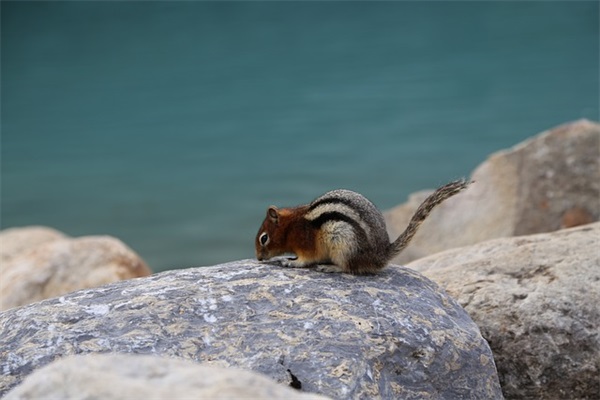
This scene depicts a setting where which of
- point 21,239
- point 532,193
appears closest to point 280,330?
point 532,193

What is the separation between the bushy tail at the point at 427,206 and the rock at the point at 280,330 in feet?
0.96

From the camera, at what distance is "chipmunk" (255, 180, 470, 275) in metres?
5.60

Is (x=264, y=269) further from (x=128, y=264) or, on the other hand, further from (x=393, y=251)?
(x=128, y=264)

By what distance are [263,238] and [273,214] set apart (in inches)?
6.3

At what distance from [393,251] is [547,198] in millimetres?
4580

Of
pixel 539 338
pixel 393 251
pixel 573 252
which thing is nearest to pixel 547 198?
pixel 573 252

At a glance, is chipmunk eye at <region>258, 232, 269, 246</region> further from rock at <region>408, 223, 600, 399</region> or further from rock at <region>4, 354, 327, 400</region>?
rock at <region>4, 354, 327, 400</region>

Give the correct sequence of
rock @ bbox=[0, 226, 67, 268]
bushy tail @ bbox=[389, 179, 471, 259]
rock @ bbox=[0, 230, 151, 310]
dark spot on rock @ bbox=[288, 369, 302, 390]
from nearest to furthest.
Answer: dark spot on rock @ bbox=[288, 369, 302, 390], bushy tail @ bbox=[389, 179, 471, 259], rock @ bbox=[0, 230, 151, 310], rock @ bbox=[0, 226, 67, 268]

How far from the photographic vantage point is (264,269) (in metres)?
5.55

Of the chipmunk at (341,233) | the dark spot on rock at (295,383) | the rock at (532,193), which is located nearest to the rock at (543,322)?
the chipmunk at (341,233)

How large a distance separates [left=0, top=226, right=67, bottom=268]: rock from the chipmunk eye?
5.42m

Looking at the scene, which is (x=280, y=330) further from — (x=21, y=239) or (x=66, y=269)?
(x=21, y=239)

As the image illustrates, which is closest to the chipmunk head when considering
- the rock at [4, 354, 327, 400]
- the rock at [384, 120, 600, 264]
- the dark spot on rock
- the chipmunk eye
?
the chipmunk eye

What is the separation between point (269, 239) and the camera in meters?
5.98
